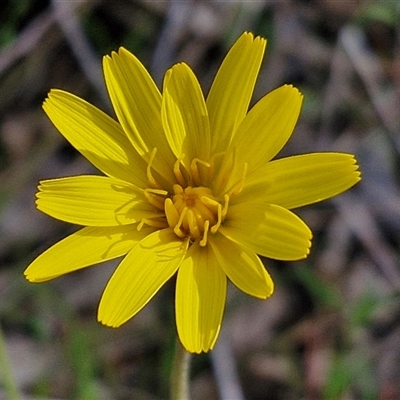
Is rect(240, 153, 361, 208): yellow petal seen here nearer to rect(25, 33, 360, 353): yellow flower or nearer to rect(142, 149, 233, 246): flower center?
rect(25, 33, 360, 353): yellow flower

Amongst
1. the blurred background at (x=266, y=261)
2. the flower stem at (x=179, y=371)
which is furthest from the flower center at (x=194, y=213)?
the blurred background at (x=266, y=261)

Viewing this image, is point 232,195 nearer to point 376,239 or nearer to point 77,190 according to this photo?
point 77,190

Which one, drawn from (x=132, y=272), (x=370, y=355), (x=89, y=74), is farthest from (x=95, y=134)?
(x=370, y=355)

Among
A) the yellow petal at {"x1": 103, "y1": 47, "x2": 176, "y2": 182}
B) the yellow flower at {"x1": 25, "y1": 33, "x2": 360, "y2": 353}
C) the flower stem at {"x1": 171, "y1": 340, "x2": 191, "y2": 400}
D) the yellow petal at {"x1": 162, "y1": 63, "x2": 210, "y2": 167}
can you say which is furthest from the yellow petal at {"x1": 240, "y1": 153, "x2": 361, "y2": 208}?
the flower stem at {"x1": 171, "y1": 340, "x2": 191, "y2": 400}

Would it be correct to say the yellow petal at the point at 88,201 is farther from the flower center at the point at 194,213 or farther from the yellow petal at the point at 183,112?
the yellow petal at the point at 183,112

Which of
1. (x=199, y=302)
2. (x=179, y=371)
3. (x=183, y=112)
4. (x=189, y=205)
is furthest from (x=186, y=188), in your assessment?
(x=179, y=371)

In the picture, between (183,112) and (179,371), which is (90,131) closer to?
(183,112)
